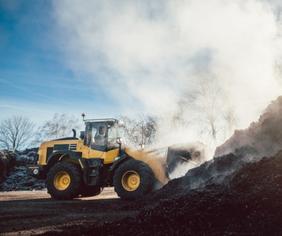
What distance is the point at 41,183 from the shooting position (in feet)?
87.9

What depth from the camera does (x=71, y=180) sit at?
13.2m

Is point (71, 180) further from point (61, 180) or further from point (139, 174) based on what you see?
point (139, 174)

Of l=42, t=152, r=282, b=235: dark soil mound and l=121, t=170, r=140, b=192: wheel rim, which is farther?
l=121, t=170, r=140, b=192: wheel rim

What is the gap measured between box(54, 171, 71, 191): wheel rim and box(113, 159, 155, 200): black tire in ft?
8.50

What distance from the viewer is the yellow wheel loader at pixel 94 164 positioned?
1209cm

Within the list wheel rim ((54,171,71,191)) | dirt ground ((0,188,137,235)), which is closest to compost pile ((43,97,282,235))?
dirt ground ((0,188,137,235))

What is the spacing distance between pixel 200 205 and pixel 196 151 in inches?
319

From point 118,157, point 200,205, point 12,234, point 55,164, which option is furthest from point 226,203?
point 55,164

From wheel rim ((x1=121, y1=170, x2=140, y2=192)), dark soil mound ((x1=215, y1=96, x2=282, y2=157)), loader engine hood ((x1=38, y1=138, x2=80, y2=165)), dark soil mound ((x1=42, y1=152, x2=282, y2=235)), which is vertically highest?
loader engine hood ((x1=38, y1=138, x2=80, y2=165))

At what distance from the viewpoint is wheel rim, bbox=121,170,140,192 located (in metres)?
12.0

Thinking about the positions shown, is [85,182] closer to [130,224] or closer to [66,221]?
[66,221]

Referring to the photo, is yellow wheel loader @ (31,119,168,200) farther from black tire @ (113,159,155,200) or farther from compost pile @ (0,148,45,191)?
compost pile @ (0,148,45,191)

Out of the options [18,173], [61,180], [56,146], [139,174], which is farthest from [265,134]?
[18,173]

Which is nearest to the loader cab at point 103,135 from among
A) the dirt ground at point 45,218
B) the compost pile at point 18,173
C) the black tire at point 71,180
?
the black tire at point 71,180
